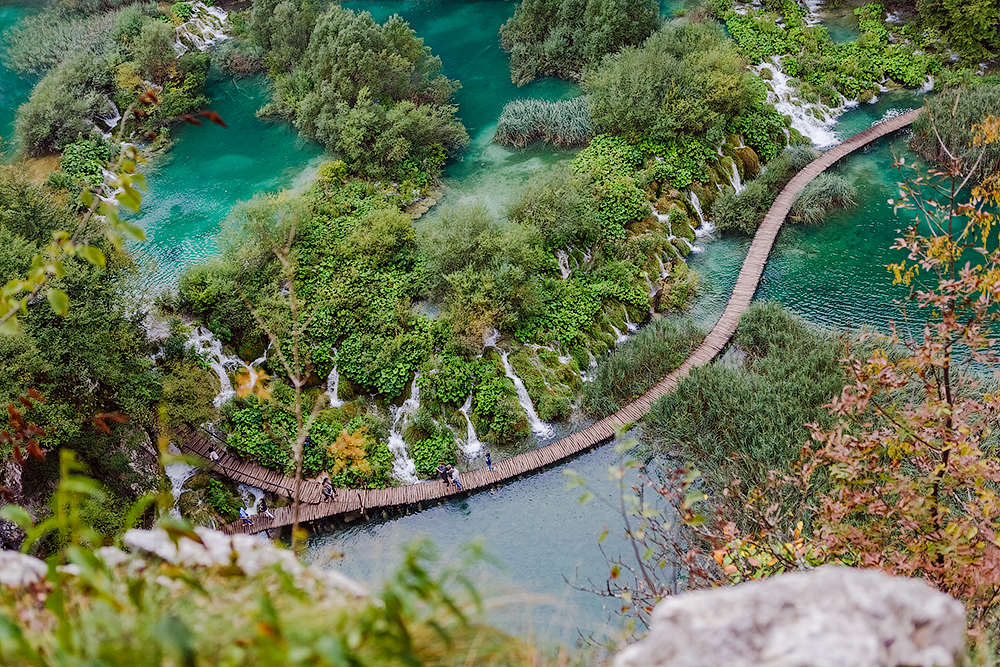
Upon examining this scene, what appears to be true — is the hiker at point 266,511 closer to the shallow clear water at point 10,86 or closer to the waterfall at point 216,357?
the waterfall at point 216,357

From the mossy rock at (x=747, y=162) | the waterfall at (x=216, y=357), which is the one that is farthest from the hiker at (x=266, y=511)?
the mossy rock at (x=747, y=162)

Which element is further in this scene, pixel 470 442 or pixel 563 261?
pixel 563 261

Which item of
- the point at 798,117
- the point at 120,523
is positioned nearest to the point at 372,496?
the point at 120,523

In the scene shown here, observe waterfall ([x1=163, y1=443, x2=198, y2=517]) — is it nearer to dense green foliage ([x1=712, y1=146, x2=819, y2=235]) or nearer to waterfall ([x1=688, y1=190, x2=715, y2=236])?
waterfall ([x1=688, y1=190, x2=715, y2=236])

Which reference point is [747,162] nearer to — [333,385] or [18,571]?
[333,385]

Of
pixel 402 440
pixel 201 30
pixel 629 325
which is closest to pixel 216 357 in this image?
pixel 402 440

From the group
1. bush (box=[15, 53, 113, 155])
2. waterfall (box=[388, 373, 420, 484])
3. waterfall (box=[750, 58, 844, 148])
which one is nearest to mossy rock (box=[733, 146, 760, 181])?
waterfall (box=[750, 58, 844, 148])
